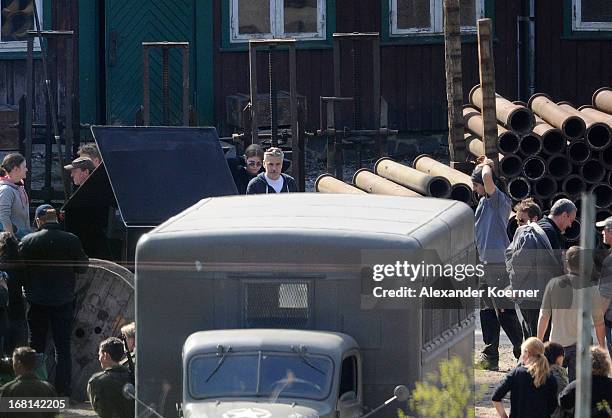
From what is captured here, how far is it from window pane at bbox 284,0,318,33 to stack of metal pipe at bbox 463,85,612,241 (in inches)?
215

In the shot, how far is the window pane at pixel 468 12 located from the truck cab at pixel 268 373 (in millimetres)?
14959

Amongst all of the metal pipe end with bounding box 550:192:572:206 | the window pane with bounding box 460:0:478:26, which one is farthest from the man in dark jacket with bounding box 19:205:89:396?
the window pane with bounding box 460:0:478:26

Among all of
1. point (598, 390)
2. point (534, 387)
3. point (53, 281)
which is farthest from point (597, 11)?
point (598, 390)

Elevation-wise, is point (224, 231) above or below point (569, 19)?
below

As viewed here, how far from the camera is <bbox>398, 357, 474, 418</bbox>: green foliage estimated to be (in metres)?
9.08

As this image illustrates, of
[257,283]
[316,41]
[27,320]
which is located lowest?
[27,320]

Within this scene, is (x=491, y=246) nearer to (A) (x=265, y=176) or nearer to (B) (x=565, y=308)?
(B) (x=565, y=308)

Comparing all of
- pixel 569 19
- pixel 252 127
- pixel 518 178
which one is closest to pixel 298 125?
pixel 252 127

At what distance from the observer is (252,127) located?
1889 cm

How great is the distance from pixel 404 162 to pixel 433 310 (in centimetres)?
1328

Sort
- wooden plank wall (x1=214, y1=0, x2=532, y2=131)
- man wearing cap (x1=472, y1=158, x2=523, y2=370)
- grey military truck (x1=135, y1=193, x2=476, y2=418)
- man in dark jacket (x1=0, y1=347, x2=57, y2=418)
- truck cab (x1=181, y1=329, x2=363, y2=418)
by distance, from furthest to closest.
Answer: wooden plank wall (x1=214, y1=0, x2=532, y2=131)
man wearing cap (x1=472, y1=158, x2=523, y2=370)
man in dark jacket (x1=0, y1=347, x2=57, y2=418)
grey military truck (x1=135, y1=193, x2=476, y2=418)
truck cab (x1=181, y1=329, x2=363, y2=418)

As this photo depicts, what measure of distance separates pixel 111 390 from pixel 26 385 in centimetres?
61

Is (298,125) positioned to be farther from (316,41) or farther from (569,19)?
(569,19)

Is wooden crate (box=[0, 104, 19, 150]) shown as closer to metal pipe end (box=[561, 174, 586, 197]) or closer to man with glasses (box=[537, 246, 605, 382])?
metal pipe end (box=[561, 174, 586, 197])
